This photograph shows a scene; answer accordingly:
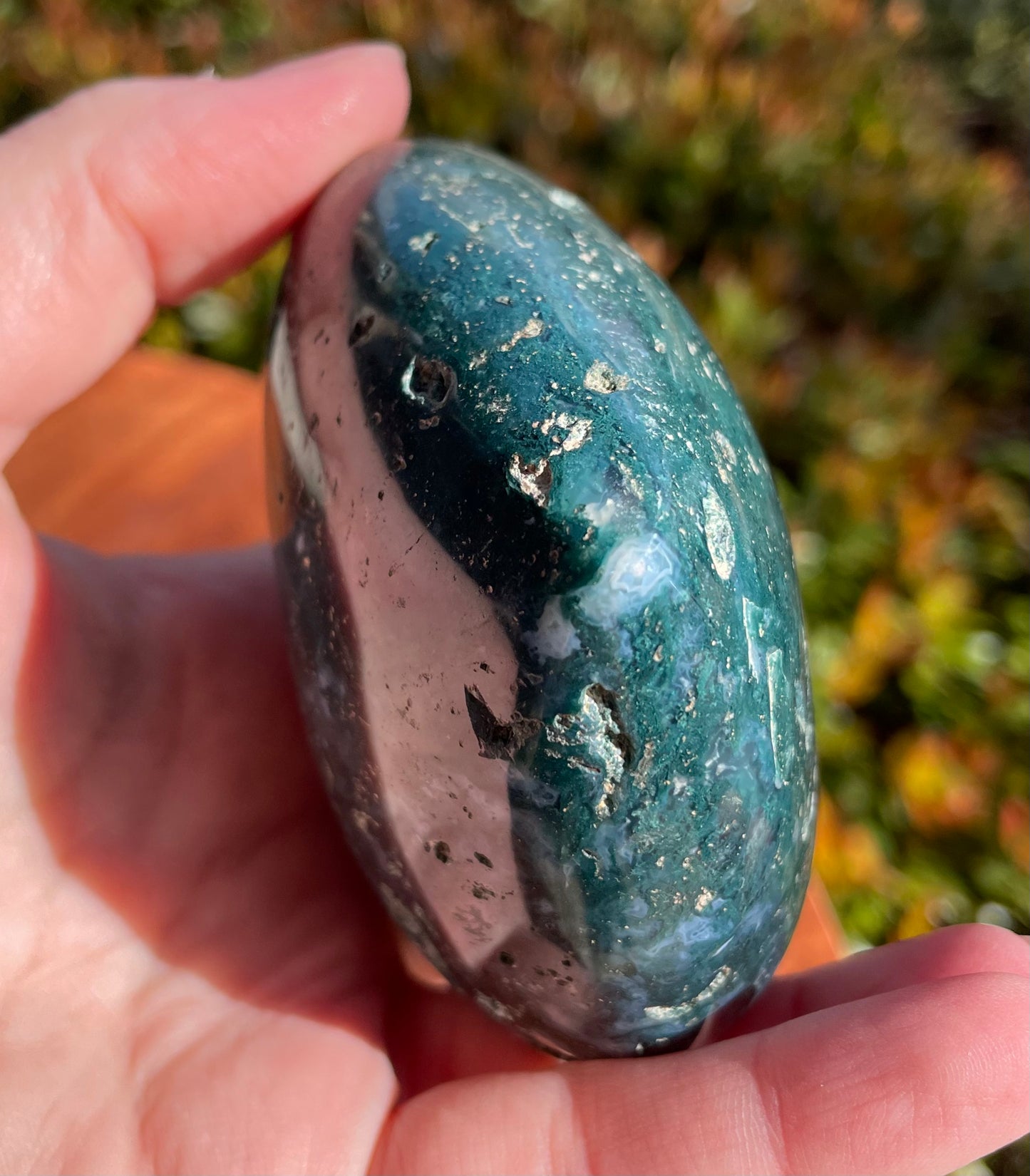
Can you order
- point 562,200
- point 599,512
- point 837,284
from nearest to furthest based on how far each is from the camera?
point 599,512, point 562,200, point 837,284

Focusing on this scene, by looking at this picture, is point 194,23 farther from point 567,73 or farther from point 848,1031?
point 848,1031

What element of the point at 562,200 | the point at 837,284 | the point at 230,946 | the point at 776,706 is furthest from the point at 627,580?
the point at 837,284

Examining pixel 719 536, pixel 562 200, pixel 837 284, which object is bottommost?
pixel 837 284

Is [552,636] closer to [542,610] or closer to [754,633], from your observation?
[542,610]

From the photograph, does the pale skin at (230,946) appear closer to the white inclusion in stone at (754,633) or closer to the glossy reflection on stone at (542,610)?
the glossy reflection on stone at (542,610)

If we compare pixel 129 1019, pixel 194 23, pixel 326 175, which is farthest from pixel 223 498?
pixel 194 23

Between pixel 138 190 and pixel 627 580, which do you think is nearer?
pixel 627 580

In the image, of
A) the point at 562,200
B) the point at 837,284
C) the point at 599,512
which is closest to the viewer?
the point at 599,512
